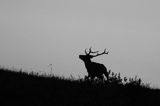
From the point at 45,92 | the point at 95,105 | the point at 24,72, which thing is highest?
the point at 24,72

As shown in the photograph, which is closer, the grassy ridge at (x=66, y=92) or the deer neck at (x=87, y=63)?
the grassy ridge at (x=66, y=92)

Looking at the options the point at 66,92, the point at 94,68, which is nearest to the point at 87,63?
the point at 94,68

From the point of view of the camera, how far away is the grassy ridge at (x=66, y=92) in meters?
10.5

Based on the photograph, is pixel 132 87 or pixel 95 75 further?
pixel 95 75

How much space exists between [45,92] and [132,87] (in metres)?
3.33

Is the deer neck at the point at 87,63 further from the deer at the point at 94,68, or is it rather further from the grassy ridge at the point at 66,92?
the grassy ridge at the point at 66,92

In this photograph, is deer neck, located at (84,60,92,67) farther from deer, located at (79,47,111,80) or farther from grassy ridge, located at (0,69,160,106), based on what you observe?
grassy ridge, located at (0,69,160,106)

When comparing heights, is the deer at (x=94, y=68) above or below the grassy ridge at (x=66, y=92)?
above

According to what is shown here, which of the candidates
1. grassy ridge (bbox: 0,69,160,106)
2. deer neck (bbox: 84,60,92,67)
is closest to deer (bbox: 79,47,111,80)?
deer neck (bbox: 84,60,92,67)

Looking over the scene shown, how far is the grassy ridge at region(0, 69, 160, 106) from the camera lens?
10535 millimetres

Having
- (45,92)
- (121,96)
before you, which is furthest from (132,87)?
(45,92)

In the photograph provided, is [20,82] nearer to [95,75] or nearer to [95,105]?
[95,105]

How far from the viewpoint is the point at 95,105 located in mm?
10523

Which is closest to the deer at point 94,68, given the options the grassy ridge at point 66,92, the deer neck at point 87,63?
the deer neck at point 87,63
